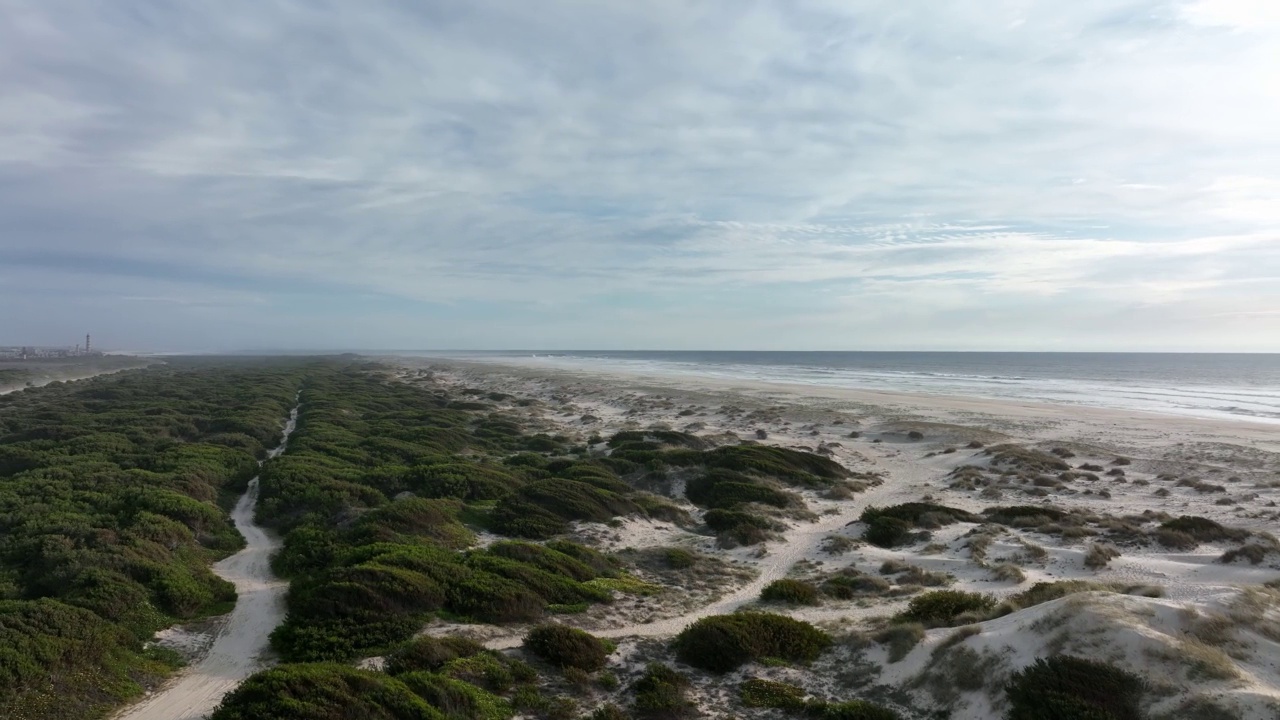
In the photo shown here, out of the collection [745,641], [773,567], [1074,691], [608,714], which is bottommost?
[773,567]

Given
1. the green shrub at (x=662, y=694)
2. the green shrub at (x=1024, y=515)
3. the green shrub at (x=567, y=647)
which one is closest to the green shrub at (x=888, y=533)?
the green shrub at (x=1024, y=515)

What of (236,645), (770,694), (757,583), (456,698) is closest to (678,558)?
(757,583)

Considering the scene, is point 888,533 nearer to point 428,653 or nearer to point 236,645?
point 428,653

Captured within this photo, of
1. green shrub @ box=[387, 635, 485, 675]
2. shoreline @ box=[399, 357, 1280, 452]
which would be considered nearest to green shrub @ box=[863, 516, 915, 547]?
green shrub @ box=[387, 635, 485, 675]

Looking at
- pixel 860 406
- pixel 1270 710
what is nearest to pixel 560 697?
pixel 1270 710

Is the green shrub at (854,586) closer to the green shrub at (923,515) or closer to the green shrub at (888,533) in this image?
the green shrub at (888,533)
